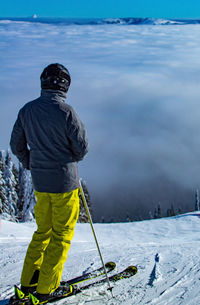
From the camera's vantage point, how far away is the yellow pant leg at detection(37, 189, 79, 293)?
3432 millimetres

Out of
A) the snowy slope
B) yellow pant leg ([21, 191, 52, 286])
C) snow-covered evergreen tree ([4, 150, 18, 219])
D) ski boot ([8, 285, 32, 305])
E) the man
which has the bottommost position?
snow-covered evergreen tree ([4, 150, 18, 219])

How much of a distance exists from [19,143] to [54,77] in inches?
35.3

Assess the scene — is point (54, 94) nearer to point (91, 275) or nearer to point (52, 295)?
point (52, 295)

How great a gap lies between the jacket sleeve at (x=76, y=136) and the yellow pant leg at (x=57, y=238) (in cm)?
48

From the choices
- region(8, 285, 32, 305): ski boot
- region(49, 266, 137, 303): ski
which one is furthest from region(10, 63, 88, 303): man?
region(49, 266, 137, 303): ski

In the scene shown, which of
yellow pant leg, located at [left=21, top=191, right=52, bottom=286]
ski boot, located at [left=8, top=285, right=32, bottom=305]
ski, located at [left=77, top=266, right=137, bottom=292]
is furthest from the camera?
ski, located at [left=77, top=266, right=137, bottom=292]

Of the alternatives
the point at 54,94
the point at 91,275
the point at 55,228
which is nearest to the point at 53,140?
the point at 54,94

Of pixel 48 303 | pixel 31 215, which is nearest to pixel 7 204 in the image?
pixel 31 215

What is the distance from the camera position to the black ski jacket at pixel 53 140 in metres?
3.26

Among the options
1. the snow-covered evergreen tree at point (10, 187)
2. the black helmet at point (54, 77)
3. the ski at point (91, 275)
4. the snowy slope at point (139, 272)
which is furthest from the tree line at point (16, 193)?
the black helmet at point (54, 77)

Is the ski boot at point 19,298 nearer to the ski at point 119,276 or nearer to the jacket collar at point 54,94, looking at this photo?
the ski at point 119,276

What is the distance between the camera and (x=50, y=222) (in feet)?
12.0

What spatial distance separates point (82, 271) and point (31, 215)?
944 inches

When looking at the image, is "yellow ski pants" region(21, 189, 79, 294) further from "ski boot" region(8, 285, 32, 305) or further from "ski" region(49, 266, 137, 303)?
"ski" region(49, 266, 137, 303)
